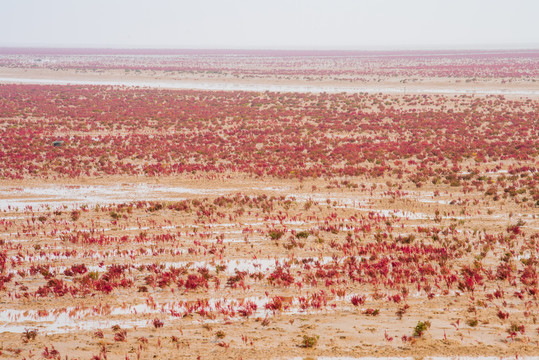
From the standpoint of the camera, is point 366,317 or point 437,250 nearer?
point 366,317

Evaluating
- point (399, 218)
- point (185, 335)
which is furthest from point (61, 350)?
point (399, 218)

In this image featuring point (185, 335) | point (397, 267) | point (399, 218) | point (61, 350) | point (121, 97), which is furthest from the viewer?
point (121, 97)

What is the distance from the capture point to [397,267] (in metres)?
13.8

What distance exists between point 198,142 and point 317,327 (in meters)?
26.7

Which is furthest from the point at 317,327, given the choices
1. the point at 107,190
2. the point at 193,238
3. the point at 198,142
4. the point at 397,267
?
the point at 198,142

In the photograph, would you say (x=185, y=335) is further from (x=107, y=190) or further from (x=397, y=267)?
(x=107, y=190)

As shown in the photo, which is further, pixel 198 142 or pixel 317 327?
pixel 198 142

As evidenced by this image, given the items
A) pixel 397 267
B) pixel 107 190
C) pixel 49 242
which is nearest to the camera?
pixel 397 267

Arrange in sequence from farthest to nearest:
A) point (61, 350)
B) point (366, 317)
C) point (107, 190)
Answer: point (107, 190) < point (366, 317) < point (61, 350)

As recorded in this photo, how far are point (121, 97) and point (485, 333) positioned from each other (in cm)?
6098

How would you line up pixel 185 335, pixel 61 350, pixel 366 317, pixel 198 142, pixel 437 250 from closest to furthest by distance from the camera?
pixel 61 350
pixel 185 335
pixel 366 317
pixel 437 250
pixel 198 142

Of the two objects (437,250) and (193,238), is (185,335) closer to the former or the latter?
(193,238)

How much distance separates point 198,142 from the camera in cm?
3578

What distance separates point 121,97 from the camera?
2539 inches
